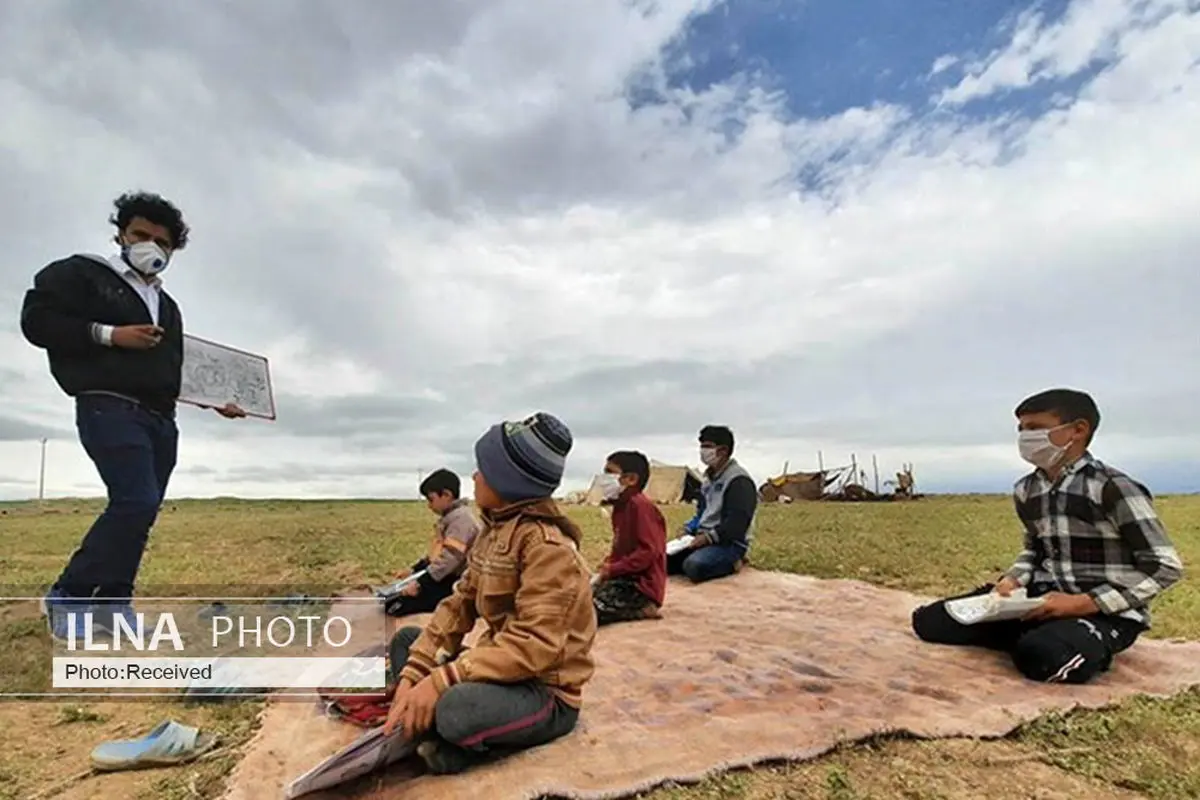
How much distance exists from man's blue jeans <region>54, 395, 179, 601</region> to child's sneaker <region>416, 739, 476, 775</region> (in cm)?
315

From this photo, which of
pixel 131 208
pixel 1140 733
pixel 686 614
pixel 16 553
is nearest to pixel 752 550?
pixel 686 614

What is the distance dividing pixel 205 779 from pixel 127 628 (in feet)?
7.88

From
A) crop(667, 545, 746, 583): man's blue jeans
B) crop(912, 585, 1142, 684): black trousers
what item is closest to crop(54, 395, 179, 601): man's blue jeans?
crop(667, 545, 746, 583): man's blue jeans

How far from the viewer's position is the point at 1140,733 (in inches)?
132

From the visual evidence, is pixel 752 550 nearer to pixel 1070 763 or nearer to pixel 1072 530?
pixel 1072 530

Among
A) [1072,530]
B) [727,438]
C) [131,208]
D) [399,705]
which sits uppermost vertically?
[131,208]

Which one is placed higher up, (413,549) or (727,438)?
(727,438)

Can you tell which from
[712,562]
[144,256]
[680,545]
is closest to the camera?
[144,256]

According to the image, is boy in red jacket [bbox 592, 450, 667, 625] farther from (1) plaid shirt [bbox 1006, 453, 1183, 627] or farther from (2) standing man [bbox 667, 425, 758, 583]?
(1) plaid shirt [bbox 1006, 453, 1183, 627]

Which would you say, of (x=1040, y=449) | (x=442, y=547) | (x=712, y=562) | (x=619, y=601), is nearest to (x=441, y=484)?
(x=442, y=547)

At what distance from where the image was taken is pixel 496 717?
9.41 feet

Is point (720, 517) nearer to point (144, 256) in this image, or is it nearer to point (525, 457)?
point (525, 457)

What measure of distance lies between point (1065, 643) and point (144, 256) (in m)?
5.86

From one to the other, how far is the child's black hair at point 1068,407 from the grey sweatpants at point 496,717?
334 centimetres
